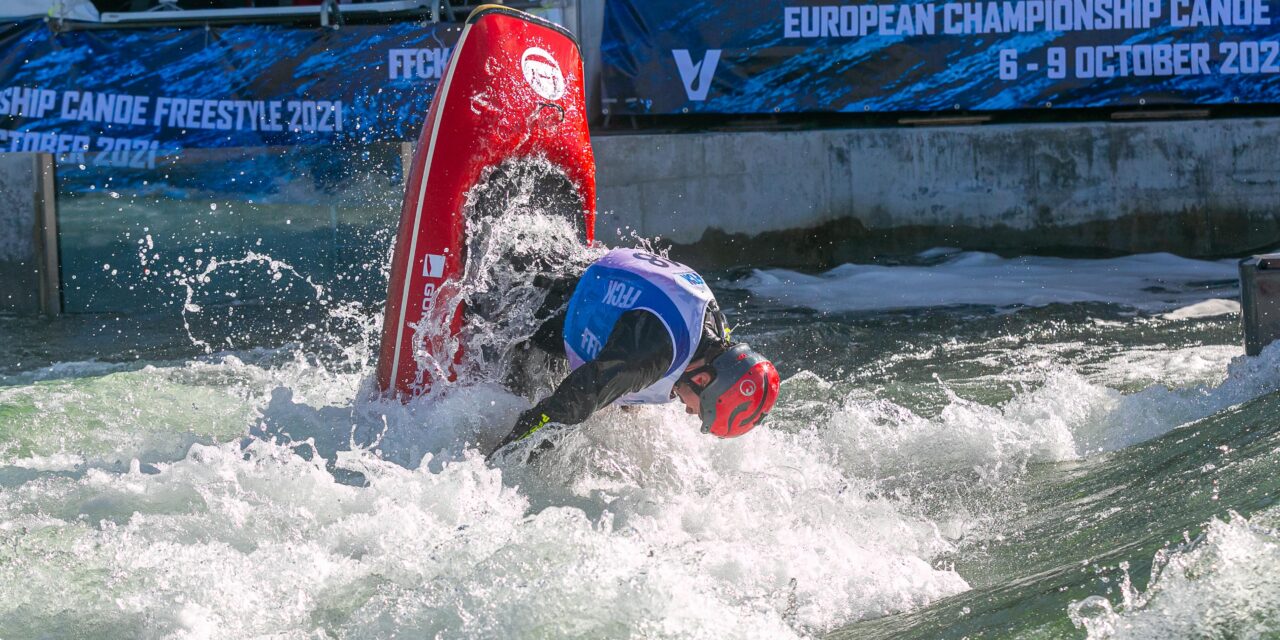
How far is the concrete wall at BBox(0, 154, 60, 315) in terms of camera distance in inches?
315

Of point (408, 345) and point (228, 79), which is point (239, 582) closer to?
point (408, 345)

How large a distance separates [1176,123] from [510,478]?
6.85m

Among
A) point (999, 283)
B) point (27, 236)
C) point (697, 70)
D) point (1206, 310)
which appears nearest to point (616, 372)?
point (1206, 310)

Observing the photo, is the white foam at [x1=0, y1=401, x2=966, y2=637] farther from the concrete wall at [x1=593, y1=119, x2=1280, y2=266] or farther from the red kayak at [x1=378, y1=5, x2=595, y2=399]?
the concrete wall at [x1=593, y1=119, x2=1280, y2=266]

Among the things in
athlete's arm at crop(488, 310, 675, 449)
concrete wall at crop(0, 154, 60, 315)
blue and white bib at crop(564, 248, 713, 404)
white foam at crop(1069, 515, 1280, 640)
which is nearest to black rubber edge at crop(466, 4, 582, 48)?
blue and white bib at crop(564, 248, 713, 404)

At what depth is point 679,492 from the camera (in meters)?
4.21

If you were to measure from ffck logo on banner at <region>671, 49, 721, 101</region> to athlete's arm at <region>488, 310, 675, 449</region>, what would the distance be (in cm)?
583

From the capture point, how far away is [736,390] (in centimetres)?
386

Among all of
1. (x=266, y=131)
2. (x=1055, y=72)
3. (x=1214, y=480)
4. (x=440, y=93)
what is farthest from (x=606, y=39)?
(x=1214, y=480)

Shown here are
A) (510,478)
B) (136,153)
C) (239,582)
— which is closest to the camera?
(239,582)

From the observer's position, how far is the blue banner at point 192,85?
916cm

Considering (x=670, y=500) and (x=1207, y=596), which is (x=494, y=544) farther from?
(x=1207, y=596)

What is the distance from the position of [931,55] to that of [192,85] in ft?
18.0

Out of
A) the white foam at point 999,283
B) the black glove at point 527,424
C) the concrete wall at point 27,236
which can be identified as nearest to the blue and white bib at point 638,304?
the black glove at point 527,424
